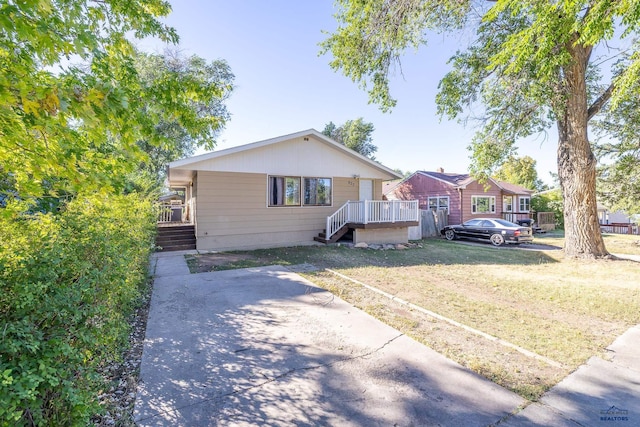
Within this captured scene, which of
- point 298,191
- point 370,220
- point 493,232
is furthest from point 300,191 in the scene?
point 493,232

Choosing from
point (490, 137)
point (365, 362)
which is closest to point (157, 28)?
point (365, 362)

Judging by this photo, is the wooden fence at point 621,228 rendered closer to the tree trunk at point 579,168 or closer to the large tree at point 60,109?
the tree trunk at point 579,168

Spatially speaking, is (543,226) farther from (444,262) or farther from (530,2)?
(530,2)

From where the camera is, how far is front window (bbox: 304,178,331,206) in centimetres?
1220

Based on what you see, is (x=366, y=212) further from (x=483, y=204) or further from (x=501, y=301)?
(x=483, y=204)

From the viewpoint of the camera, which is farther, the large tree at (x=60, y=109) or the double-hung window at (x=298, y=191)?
the double-hung window at (x=298, y=191)

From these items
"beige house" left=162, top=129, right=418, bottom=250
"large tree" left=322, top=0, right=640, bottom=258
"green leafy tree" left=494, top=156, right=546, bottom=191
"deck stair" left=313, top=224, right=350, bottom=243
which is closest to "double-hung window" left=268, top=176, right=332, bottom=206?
"beige house" left=162, top=129, right=418, bottom=250

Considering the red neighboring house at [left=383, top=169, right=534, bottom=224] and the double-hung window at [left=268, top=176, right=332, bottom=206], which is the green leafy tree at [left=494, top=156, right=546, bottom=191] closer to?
the red neighboring house at [left=383, top=169, right=534, bottom=224]

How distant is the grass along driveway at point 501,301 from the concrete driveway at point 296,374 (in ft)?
1.40

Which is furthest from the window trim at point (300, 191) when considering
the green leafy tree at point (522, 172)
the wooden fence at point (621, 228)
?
the green leafy tree at point (522, 172)

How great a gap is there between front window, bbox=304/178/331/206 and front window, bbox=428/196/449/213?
11.0m

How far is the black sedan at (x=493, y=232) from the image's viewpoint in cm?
1341

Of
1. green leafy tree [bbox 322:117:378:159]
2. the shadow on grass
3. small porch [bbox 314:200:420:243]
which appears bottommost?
the shadow on grass

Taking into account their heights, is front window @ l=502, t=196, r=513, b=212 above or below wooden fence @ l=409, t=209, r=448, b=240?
above
